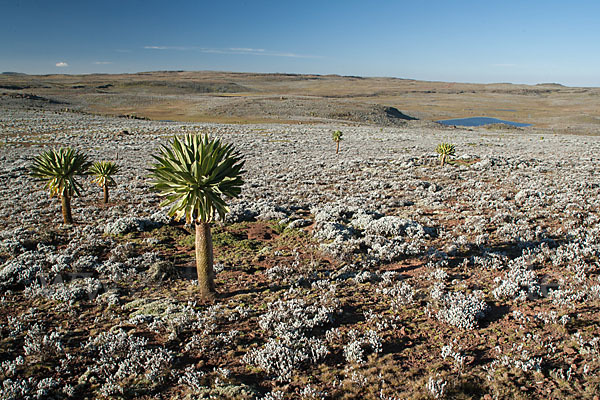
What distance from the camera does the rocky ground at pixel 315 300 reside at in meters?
6.04

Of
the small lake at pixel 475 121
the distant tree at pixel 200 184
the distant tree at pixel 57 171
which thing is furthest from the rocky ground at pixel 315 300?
the small lake at pixel 475 121

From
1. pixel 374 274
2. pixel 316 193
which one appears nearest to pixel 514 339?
pixel 374 274

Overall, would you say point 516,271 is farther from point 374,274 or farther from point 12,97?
point 12,97

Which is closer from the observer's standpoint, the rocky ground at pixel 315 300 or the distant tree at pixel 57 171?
the rocky ground at pixel 315 300

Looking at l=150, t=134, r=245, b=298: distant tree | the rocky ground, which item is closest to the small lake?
the rocky ground

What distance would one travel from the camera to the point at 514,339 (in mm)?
6809

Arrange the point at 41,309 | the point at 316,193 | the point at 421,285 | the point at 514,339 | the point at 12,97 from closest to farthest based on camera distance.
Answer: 1. the point at 514,339
2. the point at 41,309
3. the point at 421,285
4. the point at 316,193
5. the point at 12,97

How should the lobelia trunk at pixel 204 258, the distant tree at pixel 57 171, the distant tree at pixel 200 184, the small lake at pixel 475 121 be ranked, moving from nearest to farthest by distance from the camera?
the distant tree at pixel 200 184 < the lobelia trunk at pixel 204 258 < the distant tree at pixel 57 171 < the small lake at pixel 475 121

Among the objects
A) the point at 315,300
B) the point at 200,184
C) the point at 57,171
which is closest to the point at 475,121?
the point at 315,300

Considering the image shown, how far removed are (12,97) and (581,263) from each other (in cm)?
12901

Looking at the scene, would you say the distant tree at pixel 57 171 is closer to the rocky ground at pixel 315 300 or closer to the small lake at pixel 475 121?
the rocky ground at pixel 315 300

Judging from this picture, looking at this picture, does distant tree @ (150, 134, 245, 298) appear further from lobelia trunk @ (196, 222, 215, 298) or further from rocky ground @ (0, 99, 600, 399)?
rocky ground @ (0, 99, 600, 399)

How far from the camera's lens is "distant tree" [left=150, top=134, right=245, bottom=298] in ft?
26.8

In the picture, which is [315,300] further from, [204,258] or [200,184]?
[200,184]
